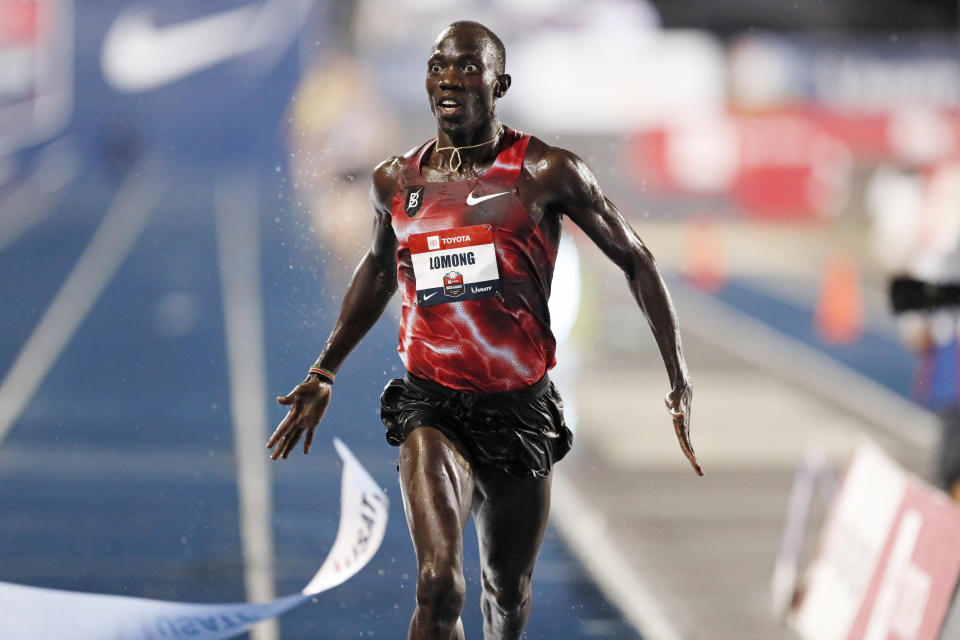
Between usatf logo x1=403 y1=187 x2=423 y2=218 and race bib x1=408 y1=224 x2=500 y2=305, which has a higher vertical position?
usatf logo x1=403 y1=187 x2=423 y2=218

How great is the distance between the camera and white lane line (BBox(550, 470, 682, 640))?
5.98 meters

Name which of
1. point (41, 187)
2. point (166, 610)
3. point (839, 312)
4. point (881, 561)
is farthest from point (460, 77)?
point (41, 187)

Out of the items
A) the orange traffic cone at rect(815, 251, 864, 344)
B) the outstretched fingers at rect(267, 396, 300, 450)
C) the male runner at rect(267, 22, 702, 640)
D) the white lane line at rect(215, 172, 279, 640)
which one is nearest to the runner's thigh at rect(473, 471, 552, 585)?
the male runner at rect(267, 22, 702, 640)

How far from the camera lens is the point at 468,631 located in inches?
211

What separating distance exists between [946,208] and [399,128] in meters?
12.7

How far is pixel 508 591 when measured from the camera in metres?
4.14

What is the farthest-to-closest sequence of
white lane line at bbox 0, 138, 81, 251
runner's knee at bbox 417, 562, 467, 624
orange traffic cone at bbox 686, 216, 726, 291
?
white lane line at bbox 0, 138, 81, 251 → orange traffic cone at bbox 686, 216, 726, 291 → runner's knee at bbox 417, 562, 467, 624

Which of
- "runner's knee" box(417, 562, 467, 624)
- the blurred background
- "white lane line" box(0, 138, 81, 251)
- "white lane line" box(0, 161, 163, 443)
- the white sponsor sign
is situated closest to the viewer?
"runner's knee" box(417, 562, 467, 624)

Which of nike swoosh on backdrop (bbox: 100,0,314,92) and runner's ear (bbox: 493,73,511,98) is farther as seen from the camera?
nike swoosh on backdrop (bbox: 100,0,314,92)

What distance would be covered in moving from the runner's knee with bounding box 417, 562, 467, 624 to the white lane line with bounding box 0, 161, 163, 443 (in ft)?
19.3

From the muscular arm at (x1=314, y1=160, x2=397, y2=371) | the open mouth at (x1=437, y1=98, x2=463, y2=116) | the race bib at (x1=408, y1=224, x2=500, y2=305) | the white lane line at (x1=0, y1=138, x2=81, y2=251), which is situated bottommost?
the white lane line at (x1=0, y1=138, x2=81, y2=251)

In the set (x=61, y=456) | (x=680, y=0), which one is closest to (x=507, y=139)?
(x=61, y=456)

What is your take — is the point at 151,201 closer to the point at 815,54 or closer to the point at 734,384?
the point at 815,54

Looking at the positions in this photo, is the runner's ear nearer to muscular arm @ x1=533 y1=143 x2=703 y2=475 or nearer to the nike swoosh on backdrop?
muscular arm @ x1=533 y1=143 x2=703 y2=475
